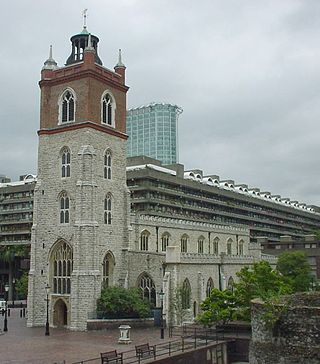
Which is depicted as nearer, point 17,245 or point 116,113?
point 116,113

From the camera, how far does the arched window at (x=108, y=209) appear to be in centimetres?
4962

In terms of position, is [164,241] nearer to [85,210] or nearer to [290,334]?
[85,210]

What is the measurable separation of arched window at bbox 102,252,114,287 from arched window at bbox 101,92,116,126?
493 inches

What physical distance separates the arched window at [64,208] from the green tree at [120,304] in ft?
23.5

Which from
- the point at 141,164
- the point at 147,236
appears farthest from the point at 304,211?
the point at 147,236

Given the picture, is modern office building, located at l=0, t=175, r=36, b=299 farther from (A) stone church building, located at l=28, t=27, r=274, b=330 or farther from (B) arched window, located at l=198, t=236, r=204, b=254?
(A) stone church building, located at l=28, t=27, r=274, b=330

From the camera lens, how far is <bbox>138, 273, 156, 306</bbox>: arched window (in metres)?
51.6

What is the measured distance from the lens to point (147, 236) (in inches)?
2394

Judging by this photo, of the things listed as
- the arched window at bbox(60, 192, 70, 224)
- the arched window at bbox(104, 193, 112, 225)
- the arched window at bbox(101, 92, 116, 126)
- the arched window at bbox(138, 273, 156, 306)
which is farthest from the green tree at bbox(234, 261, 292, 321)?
the arched window at bbox(101, 92, 116, 126)

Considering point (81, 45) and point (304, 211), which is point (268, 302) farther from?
point (304, 211)

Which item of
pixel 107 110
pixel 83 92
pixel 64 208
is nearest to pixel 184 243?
pixel 64 208

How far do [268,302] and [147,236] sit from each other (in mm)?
31590

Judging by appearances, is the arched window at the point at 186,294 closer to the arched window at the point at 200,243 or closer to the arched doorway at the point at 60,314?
the arched doorway at the point at 60,314

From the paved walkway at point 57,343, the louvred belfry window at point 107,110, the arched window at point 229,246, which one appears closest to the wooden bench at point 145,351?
the paved walkway at point 57,343
